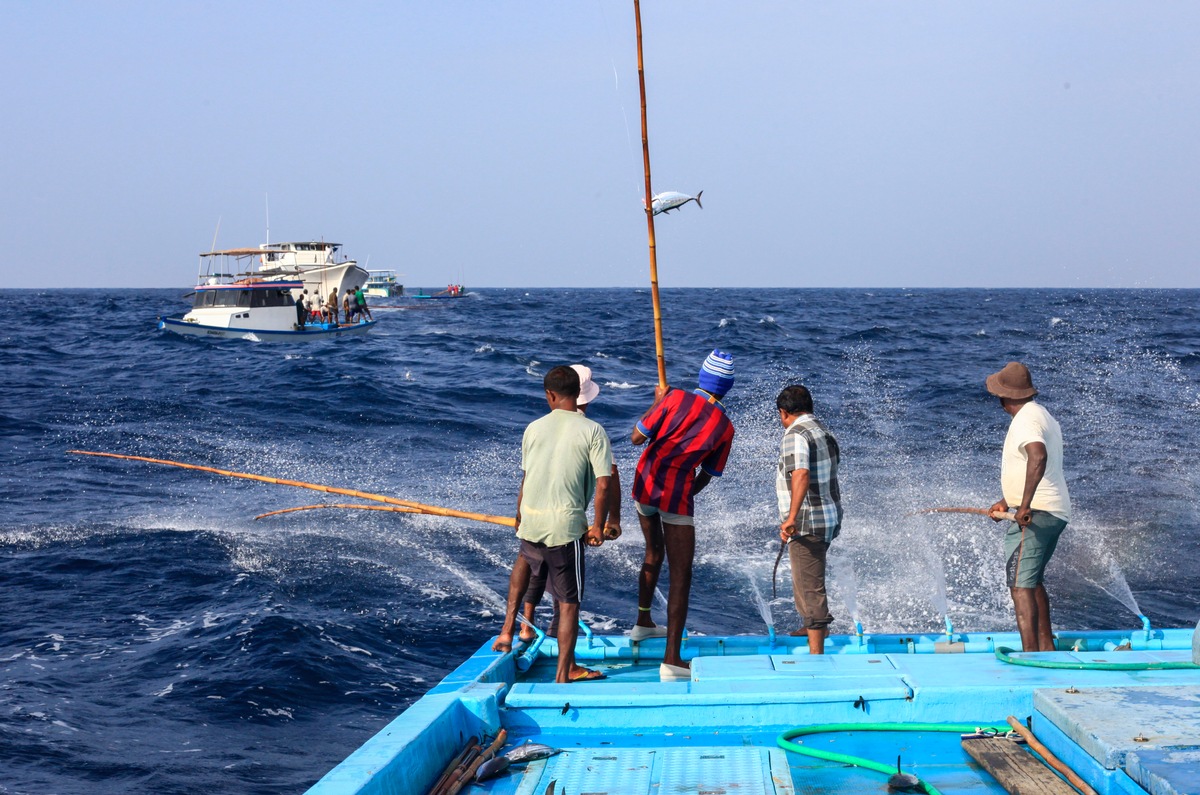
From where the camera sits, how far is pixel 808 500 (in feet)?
19.2

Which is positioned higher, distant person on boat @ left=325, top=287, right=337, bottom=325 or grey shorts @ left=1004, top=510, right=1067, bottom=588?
distant person on boat @ left=325, top=287, right=337, bottom=325

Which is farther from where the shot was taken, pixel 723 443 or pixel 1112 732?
pixel 723 443

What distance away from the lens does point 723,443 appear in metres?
5.70

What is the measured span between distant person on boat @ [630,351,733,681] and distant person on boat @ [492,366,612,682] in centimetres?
36

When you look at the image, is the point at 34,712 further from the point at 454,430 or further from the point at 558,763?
the point at 454,430

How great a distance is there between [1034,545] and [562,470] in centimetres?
265

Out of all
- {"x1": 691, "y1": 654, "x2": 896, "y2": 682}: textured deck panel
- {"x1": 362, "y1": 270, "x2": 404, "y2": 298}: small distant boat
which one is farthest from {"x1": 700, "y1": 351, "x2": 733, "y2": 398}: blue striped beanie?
{"x1": 362, "y1": 270, "x2": 404, "y2": 298}: small distant boat

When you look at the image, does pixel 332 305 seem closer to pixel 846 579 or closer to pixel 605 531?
pixel 846 579

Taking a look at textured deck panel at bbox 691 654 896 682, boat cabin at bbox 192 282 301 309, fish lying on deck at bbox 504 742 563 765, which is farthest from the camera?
Result: boat cabin at bbox 192 282 301 309

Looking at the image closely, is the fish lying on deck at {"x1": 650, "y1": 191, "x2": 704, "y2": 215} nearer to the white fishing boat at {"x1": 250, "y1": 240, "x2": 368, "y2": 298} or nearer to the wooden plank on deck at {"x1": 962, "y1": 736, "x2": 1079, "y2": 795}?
the wooden plank on deck at {"x1": 962, "y1": 736, "x2": 1079, "y2": 795}

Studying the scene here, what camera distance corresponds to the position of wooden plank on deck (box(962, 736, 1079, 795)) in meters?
3.99

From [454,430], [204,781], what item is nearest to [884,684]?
[204,781]

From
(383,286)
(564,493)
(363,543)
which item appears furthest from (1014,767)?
(383,286)

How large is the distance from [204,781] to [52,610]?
4.01 m
